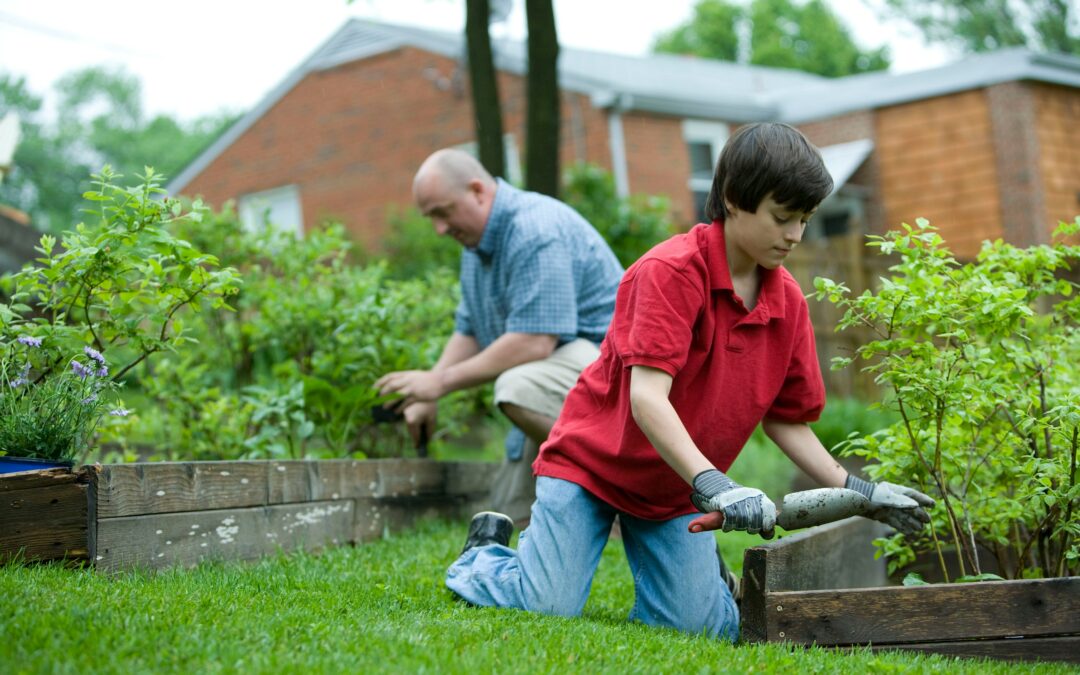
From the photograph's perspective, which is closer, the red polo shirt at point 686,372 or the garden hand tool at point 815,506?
the garden hand tool at point 815,506

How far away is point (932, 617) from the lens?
125 inches

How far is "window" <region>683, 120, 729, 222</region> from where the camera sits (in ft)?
58.5

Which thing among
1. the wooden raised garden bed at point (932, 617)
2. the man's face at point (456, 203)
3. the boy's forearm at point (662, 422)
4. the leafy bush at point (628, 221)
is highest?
the leafy bush at point (628, 221)

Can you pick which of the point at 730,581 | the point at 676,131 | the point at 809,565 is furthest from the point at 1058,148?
the point at 809,565

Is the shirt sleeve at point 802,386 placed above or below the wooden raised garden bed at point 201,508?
above

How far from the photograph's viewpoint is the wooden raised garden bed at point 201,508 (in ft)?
11.0

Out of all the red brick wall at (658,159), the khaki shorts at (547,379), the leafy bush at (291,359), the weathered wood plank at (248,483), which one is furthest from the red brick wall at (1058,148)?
the weathered wood plank at (248,483)

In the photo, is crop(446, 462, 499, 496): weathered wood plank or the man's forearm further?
crop(446, 462, 499, 496): weathered wood plank

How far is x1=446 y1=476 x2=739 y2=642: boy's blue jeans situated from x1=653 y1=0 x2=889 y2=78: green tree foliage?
45954mm

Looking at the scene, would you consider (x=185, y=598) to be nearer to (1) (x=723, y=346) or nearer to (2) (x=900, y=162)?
(1) (x=723, y=346)

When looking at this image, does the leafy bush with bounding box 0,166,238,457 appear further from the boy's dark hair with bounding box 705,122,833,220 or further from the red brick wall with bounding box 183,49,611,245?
the red brick wall with bounding box 183,49,611,245

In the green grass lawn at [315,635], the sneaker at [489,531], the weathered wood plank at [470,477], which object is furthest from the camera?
the weathered wood plank at [470,477]

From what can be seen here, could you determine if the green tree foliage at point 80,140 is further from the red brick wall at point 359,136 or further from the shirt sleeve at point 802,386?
the shirt sleeve at point 802,386

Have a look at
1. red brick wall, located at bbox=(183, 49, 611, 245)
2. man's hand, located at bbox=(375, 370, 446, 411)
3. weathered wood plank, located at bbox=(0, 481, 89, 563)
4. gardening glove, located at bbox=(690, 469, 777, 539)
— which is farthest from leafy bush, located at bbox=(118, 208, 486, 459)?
red brick wall, located at bbox=(183, 49, 611, 245)
